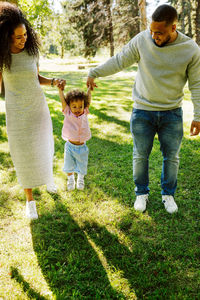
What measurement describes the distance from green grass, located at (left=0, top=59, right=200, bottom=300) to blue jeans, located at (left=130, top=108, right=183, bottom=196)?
452 millimetres

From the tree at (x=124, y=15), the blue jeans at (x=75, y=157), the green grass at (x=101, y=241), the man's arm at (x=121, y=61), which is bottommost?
the green grass at (x=101, y=241)

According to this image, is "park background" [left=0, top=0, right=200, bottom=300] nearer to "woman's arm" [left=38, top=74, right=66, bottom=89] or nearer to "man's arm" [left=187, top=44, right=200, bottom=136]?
"woman's arm" [left=38, top=74, right=66, bottom=89]

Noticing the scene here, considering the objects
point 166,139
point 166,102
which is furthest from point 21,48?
point 166,139

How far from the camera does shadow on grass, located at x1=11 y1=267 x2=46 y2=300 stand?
6.85 feet

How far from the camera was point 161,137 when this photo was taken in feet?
9.47

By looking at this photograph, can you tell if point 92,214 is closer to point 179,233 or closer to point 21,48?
point 179,233

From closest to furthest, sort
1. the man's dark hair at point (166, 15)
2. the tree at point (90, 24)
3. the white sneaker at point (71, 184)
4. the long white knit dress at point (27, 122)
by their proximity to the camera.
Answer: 1. the man's dark hair at point (166, 15)
2. the long white knit dress at point (27, 122)
3. the white sneaker at point (71, 184)
4. the tree at point (90, 24)

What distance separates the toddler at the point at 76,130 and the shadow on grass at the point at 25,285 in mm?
1447

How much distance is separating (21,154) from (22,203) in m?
0.80

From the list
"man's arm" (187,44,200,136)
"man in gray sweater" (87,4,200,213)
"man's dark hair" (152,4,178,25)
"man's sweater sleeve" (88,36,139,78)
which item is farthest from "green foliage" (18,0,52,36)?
"man's arm" (187,44,200,136)

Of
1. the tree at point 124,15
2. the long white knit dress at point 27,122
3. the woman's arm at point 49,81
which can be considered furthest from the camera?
the tree at point 124,15

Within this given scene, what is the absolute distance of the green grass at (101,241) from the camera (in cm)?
217

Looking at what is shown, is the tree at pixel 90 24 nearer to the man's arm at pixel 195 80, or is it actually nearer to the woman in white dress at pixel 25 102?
the woman in white dress at pixel 25 102

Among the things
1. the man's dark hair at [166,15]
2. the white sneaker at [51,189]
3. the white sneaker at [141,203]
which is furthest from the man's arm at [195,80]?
the white sneaker at [51,189]
